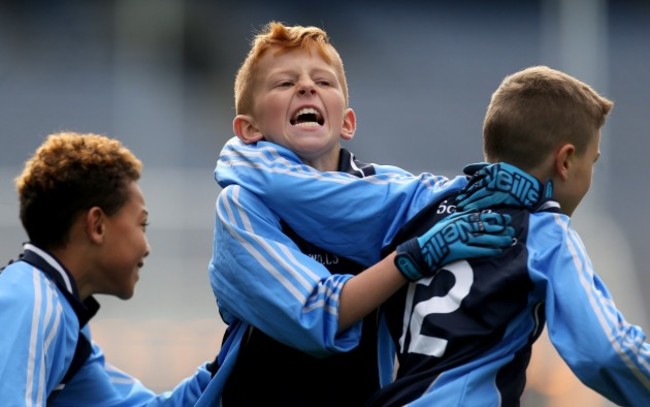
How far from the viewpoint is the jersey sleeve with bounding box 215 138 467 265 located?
2982 mm

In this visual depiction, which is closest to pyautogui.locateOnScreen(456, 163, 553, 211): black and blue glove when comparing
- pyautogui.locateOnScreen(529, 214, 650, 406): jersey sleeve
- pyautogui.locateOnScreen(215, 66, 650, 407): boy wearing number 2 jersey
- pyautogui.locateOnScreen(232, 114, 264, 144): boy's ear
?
pyautogui.locateOnScreen(215, 66, 650, 407): boy wearing number 2 jersey

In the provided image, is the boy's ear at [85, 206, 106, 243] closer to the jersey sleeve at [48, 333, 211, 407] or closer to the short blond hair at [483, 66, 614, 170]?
the jersey sleeve at [48, 333, 211, 407]

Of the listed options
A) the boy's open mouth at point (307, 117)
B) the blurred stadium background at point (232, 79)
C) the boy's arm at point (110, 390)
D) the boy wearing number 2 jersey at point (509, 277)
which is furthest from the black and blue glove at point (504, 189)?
the blurred stadium background at point (232, 79)

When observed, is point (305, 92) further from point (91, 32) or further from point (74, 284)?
point (91, 32)

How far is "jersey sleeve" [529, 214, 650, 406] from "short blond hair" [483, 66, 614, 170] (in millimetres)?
251

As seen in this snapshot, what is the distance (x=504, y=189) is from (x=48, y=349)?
3.46 ft

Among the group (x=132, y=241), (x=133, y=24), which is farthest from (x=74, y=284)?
(x=133, y=24)

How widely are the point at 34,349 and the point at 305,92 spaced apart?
813 millimetres

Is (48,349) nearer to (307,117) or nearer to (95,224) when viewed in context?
(95,224)

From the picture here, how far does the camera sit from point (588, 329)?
2.68 m

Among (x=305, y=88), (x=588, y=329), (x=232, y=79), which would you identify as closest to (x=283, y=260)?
(x=305, y=88)

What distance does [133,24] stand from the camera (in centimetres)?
722

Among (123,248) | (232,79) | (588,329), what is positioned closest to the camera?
(588,329)

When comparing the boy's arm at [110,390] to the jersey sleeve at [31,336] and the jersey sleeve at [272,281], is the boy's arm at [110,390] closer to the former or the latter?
the jersey sleeve at [31,336]
